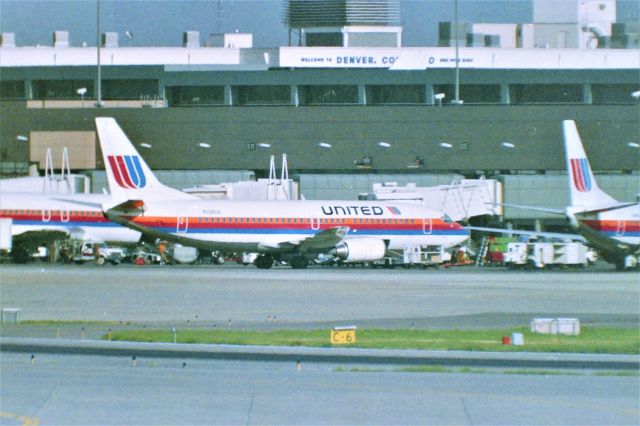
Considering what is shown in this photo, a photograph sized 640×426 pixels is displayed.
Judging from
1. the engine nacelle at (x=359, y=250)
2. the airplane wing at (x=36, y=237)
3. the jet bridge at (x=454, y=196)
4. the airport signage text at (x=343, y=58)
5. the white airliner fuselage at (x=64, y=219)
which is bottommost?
the engine nacelle at (x=359, y=250)

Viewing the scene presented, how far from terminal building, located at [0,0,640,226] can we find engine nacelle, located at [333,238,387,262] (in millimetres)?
16502

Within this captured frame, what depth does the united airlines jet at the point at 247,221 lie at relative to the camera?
54500mm

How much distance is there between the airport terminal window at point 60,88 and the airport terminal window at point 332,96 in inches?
655

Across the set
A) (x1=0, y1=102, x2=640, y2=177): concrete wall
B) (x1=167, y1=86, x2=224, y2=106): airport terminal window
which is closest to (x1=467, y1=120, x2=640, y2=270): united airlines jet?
(x1=0, y1=102, x2=640, y2=177): concrete wall

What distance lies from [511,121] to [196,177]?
2054cm

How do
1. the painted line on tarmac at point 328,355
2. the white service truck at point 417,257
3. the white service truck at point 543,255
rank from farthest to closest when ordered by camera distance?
the white service truck at point 417,257 → the white service truck at point 543,255 → the painted line on tarmac at point 328,355

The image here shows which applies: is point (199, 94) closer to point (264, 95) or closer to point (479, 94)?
point (264, 95)

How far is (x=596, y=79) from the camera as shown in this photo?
8706cm

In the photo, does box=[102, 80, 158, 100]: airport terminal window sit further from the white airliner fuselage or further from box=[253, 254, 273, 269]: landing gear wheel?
box=[253, 254, 273, 269]: landing gear wheel

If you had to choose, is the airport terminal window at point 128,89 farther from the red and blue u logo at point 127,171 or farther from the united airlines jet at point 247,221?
the red and blue u logo at point 127,171

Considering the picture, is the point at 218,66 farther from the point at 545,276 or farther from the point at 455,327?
the point at 455,327

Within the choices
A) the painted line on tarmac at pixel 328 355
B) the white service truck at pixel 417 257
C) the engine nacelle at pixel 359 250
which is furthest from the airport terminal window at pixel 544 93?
the painted line on tarmac at pixel 328 355

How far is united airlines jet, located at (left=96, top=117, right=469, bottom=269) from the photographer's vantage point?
54500mm

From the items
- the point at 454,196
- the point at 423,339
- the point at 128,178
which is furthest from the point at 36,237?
the point at 423,339
